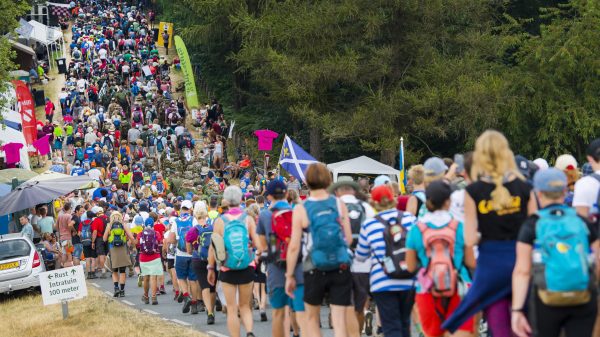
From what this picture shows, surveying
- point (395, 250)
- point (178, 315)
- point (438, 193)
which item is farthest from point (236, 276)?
point (178, 315)

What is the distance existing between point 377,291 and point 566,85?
32.8 m

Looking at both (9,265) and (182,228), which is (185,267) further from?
(9,265)

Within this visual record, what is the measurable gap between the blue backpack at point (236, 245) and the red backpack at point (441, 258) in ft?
14.1

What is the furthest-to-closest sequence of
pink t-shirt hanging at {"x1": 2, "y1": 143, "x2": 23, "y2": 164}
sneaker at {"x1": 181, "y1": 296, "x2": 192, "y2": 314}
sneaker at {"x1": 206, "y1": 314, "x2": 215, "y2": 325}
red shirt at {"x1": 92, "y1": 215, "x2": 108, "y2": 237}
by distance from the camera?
pink t-shirt hanging at {"x1": 2, "y1": 143, "x2": 23, "y2": 164} → red shirt at {"x1": 92, "y1": 215, "x2": 108, "y2": 237} → sneaker at {"x1": 181, "y1": 296, "x2": 192, "y2": 314} → sneaker at {"x1": 206, "y1": 314, "x2": 215, "y2": 325}

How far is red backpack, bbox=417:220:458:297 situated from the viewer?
9.37 metres

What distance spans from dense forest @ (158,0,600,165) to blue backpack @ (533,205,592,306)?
3253 cm

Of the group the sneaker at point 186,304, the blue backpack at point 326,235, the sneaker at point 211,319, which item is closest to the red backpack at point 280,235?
the blue backpack at point 326,235

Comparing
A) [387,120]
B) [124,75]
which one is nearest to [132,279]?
[387,120]

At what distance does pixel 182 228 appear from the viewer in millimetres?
19312

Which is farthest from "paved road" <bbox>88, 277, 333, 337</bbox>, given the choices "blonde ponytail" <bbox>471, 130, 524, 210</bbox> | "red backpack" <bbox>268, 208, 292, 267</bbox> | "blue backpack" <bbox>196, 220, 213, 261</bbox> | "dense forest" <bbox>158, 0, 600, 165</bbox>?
"dense forest" <bbox>158, 0, 600, 165</bbox>

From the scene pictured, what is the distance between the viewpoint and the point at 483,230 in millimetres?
8703

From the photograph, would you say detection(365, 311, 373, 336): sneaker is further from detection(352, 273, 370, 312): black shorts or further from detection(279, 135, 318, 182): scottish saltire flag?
detection(279, 135, 318, 182): scottish saltire flag

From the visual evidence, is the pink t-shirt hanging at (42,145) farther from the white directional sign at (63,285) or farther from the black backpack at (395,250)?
the black backpack at (395,250)

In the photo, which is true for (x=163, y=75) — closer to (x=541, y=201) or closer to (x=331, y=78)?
(x=331, y=78)
